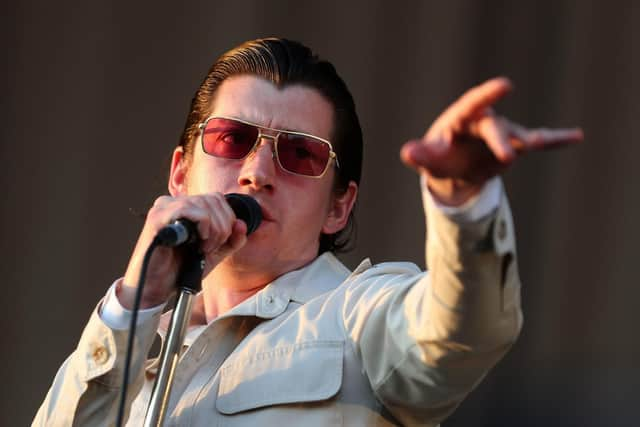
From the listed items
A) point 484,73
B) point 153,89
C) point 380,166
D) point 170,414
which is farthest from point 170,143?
point 170,414

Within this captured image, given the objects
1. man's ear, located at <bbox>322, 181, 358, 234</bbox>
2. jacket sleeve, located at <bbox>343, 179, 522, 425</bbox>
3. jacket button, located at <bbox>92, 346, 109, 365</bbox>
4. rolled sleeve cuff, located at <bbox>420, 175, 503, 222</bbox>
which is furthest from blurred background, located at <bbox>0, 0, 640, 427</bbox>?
rolled sleeve cuff, located at <bbox>420, 175, 503, 222</bbox>

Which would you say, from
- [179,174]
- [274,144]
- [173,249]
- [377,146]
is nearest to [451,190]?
[173,249]

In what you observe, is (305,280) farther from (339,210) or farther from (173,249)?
(173,249)

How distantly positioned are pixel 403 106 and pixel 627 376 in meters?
0.95

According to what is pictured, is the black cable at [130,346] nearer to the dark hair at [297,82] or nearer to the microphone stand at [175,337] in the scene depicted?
the microphone stand at [175,337]

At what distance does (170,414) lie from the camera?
2.26 m

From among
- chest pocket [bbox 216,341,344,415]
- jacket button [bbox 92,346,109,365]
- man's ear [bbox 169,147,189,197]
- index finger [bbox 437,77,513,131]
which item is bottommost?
chest pocket [bbox 216,341,344,415]

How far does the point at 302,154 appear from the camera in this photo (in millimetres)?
2510

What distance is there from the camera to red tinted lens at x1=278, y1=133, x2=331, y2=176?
2.48 meters

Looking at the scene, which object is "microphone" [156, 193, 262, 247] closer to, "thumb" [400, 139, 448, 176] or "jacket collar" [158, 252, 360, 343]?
"jacket collar" [158, 252, 360, 343]

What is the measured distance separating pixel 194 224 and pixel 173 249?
116 millimetres

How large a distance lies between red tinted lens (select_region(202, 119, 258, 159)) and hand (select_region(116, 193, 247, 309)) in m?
0.37

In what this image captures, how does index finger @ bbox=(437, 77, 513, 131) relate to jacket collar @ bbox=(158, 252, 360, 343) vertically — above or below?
above

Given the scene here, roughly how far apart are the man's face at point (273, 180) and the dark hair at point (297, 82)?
0.08 feet
